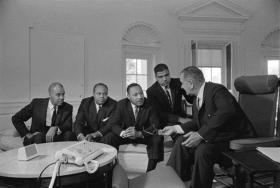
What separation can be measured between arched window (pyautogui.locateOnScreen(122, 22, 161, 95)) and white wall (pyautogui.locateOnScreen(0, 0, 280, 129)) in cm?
12

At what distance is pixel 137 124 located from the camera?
2.96 metres

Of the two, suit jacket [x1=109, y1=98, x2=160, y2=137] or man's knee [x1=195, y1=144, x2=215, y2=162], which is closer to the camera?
man's knee [x1=195, y1=144, x2=215, y2=162]

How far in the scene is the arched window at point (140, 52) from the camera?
464 centimetres

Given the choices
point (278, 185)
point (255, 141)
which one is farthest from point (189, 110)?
point (278, 185)

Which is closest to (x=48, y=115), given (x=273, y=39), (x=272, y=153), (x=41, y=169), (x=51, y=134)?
(x=51, y=134)

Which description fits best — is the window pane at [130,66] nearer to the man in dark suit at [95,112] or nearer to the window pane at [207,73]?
the window pane at [207,73]

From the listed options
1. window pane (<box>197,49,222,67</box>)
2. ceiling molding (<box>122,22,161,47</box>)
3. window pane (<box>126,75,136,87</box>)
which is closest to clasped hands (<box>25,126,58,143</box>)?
window pane (<box>126,75,136,87</box>)

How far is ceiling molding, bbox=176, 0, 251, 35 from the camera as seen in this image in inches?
186

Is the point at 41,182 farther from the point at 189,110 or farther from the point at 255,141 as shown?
the point at 189,110

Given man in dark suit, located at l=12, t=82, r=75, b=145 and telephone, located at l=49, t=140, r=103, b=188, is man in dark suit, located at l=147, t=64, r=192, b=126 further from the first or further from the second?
telephone, located at l=49, t=140, r=103, b=188

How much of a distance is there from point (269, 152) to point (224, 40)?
3.76 m

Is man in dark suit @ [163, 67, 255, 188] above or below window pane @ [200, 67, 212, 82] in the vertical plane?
below

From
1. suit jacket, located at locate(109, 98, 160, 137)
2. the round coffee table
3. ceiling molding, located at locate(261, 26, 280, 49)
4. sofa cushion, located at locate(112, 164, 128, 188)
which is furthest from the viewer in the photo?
ceiling molding, located at locate(261, 26, 280, 49)

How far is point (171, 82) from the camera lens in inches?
135
